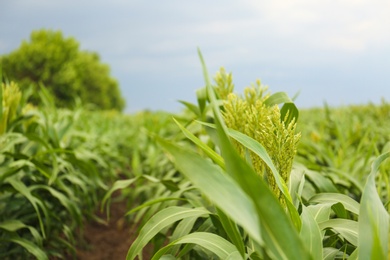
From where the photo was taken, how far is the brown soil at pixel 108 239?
3.08m

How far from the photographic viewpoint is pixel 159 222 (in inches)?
49.7

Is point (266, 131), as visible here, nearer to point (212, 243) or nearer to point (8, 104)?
point (212, 243)

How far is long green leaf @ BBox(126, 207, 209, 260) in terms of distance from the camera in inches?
47.8

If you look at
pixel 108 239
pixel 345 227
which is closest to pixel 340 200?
pixel 345 227

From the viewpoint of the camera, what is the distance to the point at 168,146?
0.69 metres

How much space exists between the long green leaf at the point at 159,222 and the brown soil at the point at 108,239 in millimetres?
1575

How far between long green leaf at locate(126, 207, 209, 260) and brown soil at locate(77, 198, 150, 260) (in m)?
1.57

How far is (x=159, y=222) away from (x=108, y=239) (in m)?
2.27

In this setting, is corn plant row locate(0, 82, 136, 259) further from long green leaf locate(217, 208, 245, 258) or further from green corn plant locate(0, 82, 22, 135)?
long green leaf locate(217, 208, 245, 258)

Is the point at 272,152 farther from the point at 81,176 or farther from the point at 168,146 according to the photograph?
the point at 81,176

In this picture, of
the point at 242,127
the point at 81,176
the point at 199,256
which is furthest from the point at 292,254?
the point at 81,176

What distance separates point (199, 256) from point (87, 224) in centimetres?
227

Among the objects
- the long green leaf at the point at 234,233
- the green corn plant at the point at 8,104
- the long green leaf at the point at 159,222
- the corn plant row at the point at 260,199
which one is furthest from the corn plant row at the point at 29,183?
the long green leaf at the point at 234,233

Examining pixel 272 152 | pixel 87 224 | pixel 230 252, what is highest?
pixel 272 152
